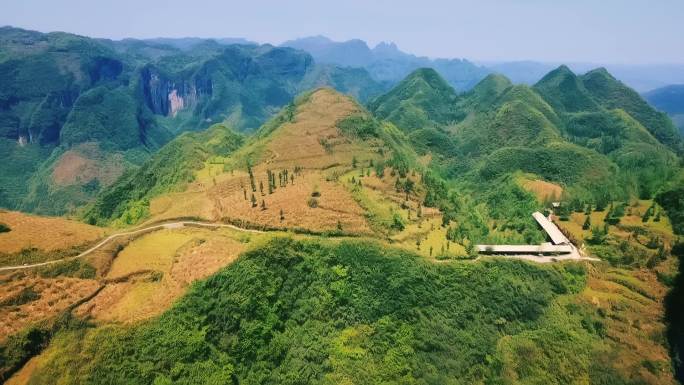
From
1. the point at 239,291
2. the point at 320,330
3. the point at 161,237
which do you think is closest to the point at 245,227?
the point at 161,237

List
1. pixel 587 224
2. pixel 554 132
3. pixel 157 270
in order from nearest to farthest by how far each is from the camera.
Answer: pixel 157 270, pixel 587 224, pixel 554 132

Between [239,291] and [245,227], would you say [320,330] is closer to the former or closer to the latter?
[239,291]

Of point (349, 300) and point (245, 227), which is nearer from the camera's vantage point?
point (349, 300)

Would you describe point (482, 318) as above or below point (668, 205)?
below

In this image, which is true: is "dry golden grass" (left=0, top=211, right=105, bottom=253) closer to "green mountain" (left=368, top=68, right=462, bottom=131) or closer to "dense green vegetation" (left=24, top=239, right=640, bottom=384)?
"dense green vegetation" (left=24, top=239, right=640, bottom=384)

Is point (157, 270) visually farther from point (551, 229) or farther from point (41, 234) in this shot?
point (551, 229)

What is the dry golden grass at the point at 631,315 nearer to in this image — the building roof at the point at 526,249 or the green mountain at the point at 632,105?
the building roof at the point at 526,249

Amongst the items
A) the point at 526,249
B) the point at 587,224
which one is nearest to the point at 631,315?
the point at 526,249
